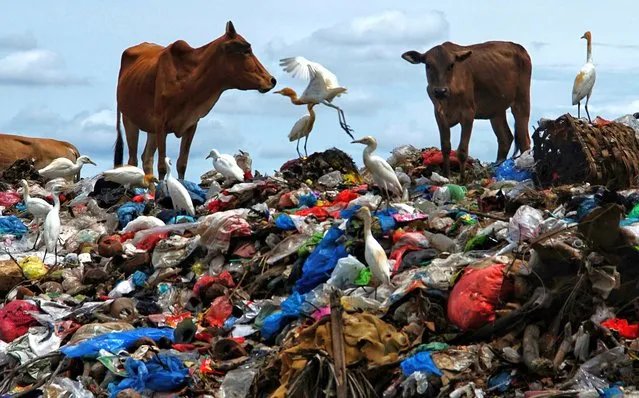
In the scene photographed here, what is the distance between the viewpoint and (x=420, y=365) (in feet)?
27.1

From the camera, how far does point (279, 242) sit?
11.8m

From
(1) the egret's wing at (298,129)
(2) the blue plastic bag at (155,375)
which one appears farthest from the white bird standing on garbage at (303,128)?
(2) the blue plastic bag at (155,375)

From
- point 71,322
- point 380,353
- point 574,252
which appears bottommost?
point 71,322

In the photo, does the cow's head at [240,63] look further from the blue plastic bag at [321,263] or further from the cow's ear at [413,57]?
the blue plastic bag at [321,263]

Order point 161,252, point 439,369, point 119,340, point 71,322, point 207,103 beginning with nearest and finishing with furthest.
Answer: point 439,369 < point 119,340 < point 71,322 < point 161,252 < point 207,103

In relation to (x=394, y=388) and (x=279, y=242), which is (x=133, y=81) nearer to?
(x=279, y=242)

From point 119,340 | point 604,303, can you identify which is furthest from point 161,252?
point 604,303

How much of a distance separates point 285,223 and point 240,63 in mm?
4572

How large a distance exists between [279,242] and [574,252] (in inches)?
144

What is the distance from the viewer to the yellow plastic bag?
41.6 feet

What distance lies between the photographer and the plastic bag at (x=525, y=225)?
995 cm

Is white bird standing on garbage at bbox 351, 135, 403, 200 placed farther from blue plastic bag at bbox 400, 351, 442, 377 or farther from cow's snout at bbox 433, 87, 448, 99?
blue plastic bag at bbox 400, 351, 442, 377

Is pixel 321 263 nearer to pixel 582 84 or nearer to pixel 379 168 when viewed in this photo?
pixel 379 168

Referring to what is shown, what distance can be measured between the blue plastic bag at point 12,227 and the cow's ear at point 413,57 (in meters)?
4.74
